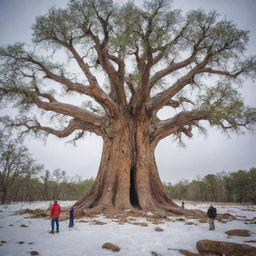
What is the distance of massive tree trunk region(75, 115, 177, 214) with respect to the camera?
A: 962cm

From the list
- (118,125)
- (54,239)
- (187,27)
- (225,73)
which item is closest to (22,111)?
(118,125)

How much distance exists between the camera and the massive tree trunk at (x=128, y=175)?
31.6 feet

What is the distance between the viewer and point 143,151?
37.0ft

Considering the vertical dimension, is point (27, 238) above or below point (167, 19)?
below

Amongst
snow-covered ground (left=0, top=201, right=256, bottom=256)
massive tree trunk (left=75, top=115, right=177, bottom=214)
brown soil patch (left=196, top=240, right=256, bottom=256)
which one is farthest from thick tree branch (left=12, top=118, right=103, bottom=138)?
brown soil patch (left=196, top=240, right=256, bottom=256)

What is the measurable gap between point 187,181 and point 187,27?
4559 centimetres

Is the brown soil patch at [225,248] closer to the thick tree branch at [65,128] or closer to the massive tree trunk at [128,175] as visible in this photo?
the massive tree trunk at [128,175]

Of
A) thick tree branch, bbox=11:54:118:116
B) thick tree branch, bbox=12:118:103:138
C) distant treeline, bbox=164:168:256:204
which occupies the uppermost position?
thick tree branch, bbox=11:54:118:116

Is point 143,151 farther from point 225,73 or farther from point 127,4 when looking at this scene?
point 127,4

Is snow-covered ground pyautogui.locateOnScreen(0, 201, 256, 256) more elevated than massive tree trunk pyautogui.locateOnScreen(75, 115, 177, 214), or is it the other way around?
massive tree trunk pyautogui.locateOnScreen(75, 115, 177, 214)

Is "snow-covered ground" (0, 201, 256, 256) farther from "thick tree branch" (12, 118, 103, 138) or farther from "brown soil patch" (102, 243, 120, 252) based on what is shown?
"thick tree branch" (12, 118, 103, 138)

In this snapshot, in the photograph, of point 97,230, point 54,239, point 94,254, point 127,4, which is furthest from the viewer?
point 127,4

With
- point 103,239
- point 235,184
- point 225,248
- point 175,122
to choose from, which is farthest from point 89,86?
point 235,184

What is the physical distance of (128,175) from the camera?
10523 millimetres
